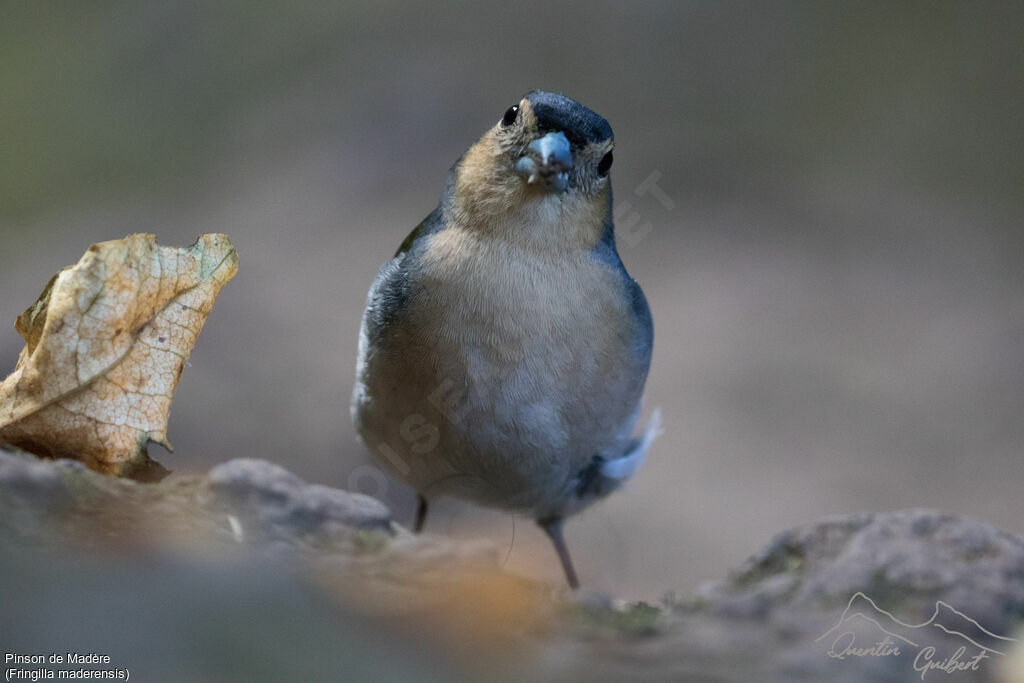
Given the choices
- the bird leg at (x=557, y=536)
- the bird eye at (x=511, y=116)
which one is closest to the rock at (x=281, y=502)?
the bird eye at (x=511, y=116)

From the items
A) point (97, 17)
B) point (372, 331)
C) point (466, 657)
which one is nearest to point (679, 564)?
point (372, 331)

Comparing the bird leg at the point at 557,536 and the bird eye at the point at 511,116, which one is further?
the bird leg at the point at 557,536

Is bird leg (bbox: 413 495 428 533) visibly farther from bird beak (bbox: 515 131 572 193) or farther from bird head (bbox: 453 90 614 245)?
bird beak (bbox: 515 131 572 193)

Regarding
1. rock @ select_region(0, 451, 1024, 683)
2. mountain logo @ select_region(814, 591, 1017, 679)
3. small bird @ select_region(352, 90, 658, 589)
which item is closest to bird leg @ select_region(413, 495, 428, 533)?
small bird @ select_region(352, 90, 658, 589)

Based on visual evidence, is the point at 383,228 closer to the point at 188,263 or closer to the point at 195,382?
the point at 195,382

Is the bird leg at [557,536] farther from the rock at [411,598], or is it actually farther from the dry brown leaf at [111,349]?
the dry brown leaf at [111,349]

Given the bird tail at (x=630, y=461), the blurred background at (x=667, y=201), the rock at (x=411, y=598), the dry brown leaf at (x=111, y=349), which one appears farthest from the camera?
the blurred background at (x=667, y=201)

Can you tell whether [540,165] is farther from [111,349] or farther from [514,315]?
[111,349]
